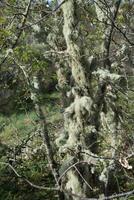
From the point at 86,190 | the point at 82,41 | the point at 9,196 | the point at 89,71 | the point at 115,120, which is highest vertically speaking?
the point at 82,41

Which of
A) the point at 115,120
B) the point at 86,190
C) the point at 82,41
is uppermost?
the point at 82,41

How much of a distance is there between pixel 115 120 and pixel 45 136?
161cm

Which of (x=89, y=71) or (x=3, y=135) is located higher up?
(x=89, y=71)

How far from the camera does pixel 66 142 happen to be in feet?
23.7

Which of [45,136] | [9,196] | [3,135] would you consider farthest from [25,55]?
[3,135]

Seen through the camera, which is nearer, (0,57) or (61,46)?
(0,57)

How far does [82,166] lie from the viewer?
693 cm

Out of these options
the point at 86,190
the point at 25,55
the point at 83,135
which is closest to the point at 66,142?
the point at 83,135

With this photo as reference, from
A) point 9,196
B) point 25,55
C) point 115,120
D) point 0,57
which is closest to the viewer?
point 0,57

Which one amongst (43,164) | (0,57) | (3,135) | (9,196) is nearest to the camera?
(0,57)

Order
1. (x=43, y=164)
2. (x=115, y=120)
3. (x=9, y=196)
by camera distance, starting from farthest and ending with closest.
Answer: (x=43, y=164)
(x=9, y=196)
(x=115, y=120)

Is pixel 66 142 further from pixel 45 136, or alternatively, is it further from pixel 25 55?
pixel 25 55

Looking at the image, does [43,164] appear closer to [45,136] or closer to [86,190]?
[45,136]

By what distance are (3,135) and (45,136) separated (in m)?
11.6
